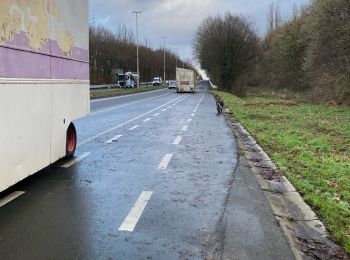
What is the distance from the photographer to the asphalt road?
4832 mm

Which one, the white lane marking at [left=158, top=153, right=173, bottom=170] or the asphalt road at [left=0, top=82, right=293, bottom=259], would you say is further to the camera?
the white lane marking at [left=158, top=153, right=173, bottom=170]

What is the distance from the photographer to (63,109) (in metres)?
8.62

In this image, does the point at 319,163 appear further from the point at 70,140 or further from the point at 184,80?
the point at 184,80

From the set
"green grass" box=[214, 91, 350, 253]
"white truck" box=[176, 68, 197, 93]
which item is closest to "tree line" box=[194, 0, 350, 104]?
"white truck" box=[176, 68, 197, 93]

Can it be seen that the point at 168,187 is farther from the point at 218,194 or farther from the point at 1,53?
the point at 1,53

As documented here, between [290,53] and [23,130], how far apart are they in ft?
182

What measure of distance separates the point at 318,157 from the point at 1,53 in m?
7.33

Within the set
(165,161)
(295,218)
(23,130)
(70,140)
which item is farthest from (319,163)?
(23,130)

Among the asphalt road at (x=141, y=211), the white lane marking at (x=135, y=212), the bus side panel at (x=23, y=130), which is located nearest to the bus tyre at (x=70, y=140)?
the asphalt road at (x=141, y=211)

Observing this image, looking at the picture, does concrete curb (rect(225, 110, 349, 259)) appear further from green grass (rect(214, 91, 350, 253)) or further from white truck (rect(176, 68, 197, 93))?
white truck (rect(176, 68, 197, 93))

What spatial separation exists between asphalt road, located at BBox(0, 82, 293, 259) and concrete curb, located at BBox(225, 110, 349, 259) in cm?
15

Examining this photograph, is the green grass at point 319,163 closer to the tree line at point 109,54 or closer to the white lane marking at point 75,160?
the white lane marking at point 75,160

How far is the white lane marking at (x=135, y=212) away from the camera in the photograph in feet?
18.2

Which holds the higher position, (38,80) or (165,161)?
(38,80)
